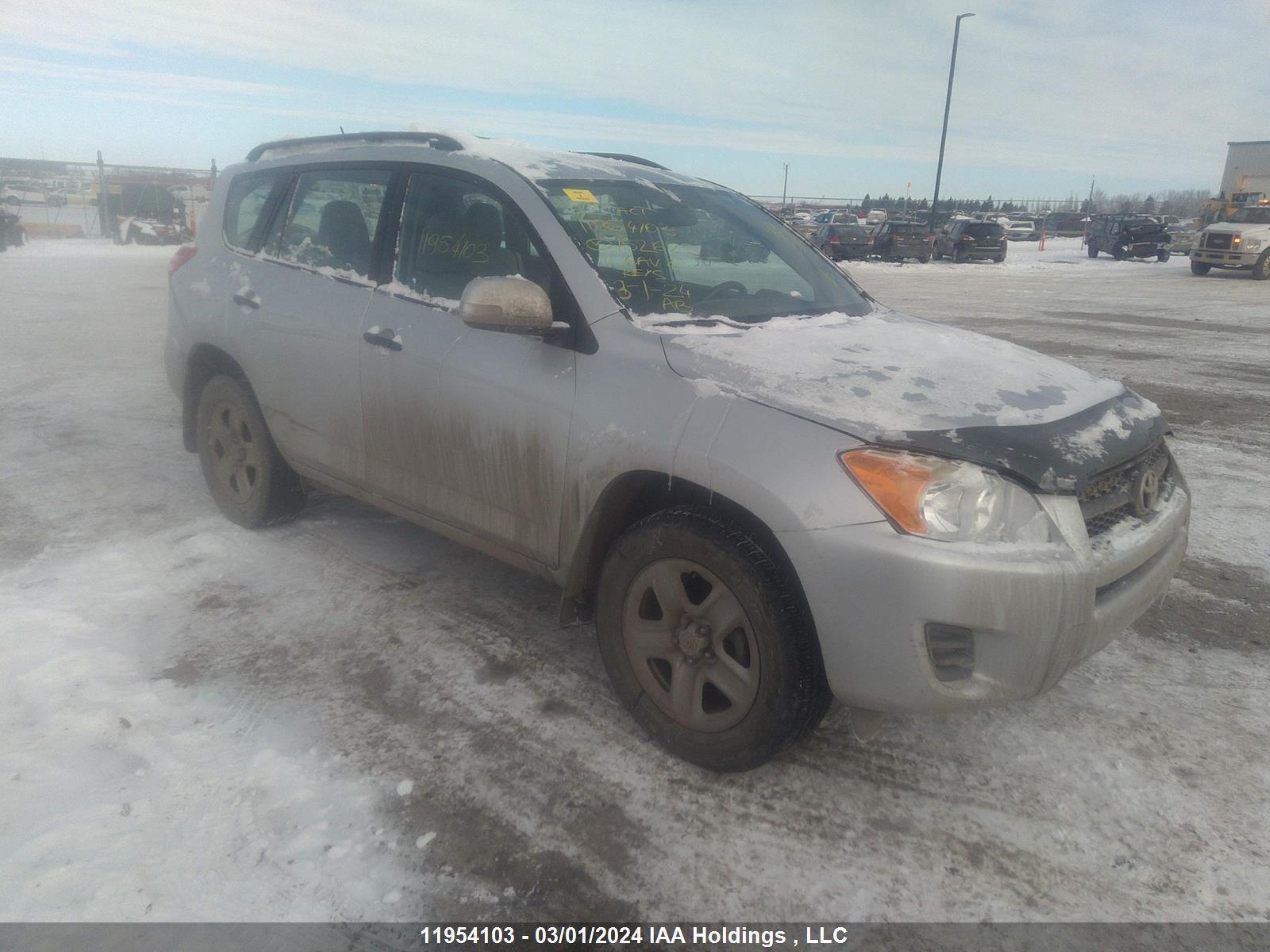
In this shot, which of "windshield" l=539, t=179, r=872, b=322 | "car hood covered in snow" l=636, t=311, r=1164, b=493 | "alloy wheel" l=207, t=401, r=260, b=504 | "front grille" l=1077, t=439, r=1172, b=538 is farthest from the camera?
"alloy wheel" l=207, t=401, r=260, b=504

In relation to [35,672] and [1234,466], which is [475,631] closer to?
[35,672]

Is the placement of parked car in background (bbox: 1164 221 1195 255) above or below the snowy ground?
above

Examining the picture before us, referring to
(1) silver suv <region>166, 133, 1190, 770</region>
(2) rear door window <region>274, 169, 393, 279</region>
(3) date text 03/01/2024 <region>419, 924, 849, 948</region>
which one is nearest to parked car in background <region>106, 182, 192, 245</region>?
(2) rear door window <region>274, 169, 393, 279</region>

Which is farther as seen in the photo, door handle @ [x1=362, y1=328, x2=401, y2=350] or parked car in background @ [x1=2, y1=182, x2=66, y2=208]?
parked car in background @ [x1=2, y1=182, x2=66, y2=208]

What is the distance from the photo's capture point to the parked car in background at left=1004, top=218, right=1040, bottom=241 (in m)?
47.8

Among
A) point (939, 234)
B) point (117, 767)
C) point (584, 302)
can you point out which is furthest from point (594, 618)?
point (939, 234)

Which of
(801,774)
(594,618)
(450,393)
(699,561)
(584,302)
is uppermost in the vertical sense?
(584,302)

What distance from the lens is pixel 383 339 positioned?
3441 millimetres

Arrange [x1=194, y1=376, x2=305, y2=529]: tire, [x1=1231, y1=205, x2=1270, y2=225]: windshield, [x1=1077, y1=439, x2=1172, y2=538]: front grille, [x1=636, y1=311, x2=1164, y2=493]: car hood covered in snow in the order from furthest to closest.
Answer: [x1=1231, y1=205, x2=1270, y2=225]: windshield → [x1=194, y1=376, x2=305, y2=529]: tire → [x1=1077, y1=439, x2=1172, y2=538]: front grille → [x1=636, y1=311, x2=1164, y2=493]: car hood covered in snow

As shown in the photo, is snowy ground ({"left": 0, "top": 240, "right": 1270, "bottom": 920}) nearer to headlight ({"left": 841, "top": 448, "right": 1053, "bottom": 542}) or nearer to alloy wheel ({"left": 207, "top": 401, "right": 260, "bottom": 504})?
alloy wheel ({"left": 207, "top": 401, "right": 260, "bottom": 504})

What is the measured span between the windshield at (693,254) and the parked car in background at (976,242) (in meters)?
28.4

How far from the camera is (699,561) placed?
2.51 m

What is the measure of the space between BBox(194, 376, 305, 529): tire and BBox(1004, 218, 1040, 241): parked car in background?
1834 inches

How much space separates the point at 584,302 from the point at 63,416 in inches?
212
